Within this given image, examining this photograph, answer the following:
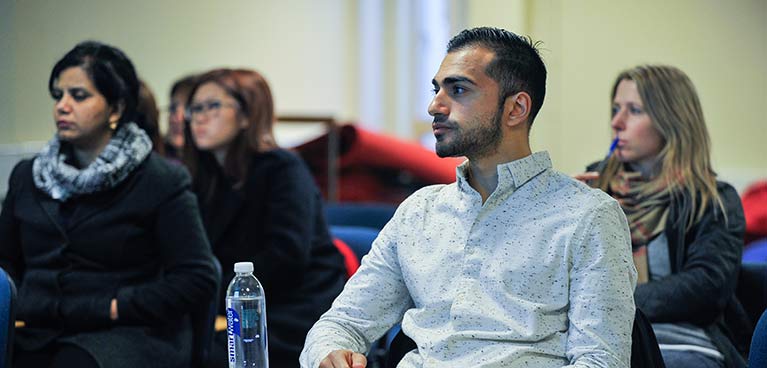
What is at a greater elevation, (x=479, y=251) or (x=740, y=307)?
(x=479, y=251)

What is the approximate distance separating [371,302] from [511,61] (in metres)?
0.56

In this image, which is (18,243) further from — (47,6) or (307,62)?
(307,62)

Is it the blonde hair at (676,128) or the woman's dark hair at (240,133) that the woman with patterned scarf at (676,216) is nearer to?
the blonde hair at (676,128)

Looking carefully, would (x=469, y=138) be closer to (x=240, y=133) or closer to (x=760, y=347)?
(x=760, y=347)

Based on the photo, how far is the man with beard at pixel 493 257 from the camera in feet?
5.42

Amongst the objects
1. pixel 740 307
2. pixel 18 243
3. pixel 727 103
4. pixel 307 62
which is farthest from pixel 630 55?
pixel 307 62

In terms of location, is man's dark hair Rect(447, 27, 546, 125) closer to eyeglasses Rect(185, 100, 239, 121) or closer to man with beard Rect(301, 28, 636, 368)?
man with beard Rect(301, 28, 636, 368)

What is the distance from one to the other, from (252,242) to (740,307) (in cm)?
152

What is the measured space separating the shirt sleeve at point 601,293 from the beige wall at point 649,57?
1.18 m

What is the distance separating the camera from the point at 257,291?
2.06 meters

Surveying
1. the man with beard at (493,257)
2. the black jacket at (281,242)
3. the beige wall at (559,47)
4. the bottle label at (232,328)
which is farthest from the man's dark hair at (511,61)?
the black jacket at (281,242)

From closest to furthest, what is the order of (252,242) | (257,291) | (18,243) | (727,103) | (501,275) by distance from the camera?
(501,275)
(257,291)
(18,243)
(252,242)
(727,103)

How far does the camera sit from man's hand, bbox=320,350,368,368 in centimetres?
176

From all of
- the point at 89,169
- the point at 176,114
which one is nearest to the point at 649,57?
the point at 176,114
